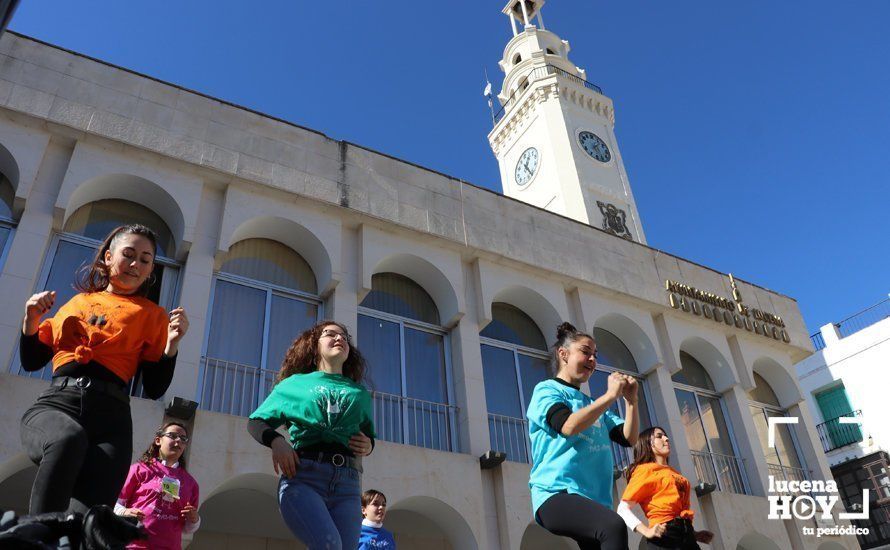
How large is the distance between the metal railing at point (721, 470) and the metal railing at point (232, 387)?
8.25m

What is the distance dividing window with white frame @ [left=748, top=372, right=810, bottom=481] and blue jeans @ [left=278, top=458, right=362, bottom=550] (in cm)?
1327

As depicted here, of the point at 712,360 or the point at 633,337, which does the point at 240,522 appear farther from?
the point at 712,360

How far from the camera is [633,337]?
46.4ft

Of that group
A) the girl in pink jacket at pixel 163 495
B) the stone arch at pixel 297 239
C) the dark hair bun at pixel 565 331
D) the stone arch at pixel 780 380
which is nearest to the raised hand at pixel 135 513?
the girl in pink jacket at pixel 163 495

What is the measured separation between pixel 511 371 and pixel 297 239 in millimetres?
4316

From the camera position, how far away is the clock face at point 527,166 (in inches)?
1160

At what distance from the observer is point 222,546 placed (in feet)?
32.1

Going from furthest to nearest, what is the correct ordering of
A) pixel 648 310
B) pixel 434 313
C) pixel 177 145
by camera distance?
pixel 648 310 → pixel 434 313 → pixel 177 145

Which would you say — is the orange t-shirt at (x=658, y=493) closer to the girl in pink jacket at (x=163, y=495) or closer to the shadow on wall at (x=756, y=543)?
the girl in pink jacket at (x=163, y=495)

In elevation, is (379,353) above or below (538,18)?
below

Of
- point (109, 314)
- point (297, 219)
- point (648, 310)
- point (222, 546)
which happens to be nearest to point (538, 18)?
point (648, 310)

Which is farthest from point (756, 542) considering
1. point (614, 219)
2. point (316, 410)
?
point (614, 219)

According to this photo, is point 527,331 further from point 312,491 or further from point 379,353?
point 312,491

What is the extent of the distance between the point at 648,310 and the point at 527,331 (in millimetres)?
2827
